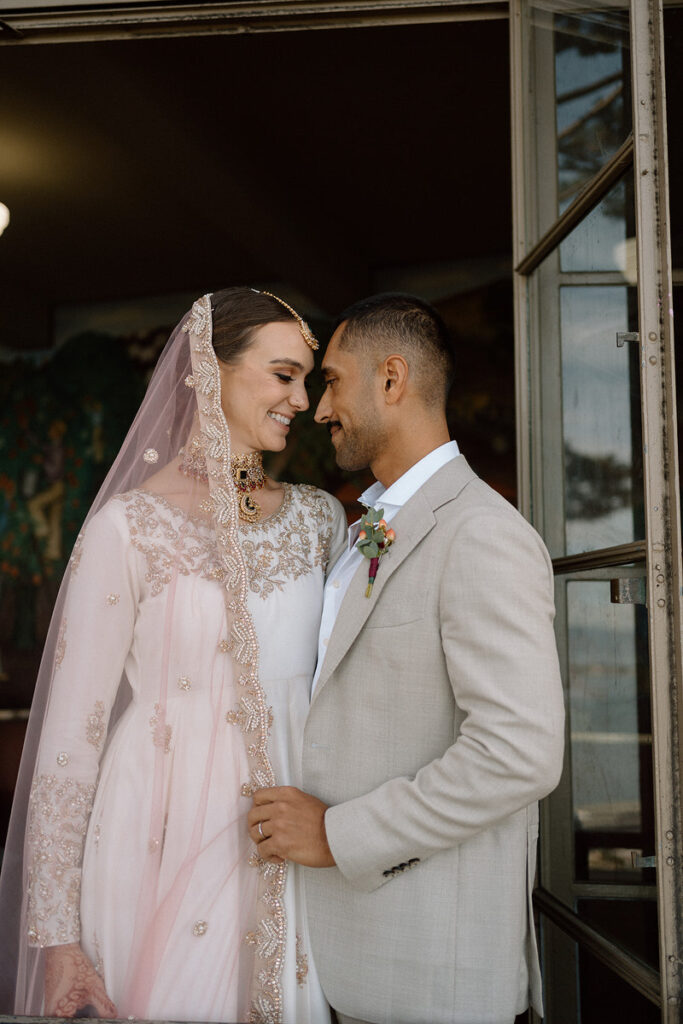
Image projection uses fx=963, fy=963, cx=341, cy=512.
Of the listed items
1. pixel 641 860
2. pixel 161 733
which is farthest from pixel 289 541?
pixel 641 860

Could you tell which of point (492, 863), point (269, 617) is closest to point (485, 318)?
point (269, 617)

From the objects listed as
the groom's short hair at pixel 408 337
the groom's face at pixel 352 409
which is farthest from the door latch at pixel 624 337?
the groom's face at pixel 352 409

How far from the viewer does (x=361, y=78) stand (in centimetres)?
364

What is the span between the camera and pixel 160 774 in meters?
1.87

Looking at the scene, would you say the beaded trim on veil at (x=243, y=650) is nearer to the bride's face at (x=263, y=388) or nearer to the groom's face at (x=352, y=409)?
the bride's face at (x=263, y=388)

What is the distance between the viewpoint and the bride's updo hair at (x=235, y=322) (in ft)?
6.96

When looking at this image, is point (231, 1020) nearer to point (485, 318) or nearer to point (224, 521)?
point (224, 521)

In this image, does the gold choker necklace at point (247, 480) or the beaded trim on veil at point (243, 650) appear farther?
the gold choker necklace at point (247, 480)

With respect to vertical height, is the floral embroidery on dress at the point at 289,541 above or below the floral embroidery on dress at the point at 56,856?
above

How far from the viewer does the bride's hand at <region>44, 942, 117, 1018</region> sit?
5.81ft

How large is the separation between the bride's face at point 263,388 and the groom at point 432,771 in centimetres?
45

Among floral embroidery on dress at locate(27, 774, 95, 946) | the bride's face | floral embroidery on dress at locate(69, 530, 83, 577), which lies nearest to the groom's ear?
the bride's face

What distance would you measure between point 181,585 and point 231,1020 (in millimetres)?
818

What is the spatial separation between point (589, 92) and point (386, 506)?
1.10m
